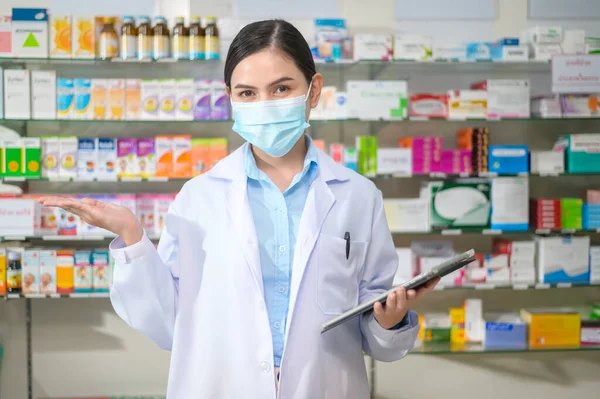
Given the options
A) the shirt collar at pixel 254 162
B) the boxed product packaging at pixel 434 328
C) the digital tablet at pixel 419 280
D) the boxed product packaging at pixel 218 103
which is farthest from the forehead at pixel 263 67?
the boxed product packaging at pixel 434 328

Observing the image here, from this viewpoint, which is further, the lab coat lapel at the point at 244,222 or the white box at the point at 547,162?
the white box at the point at 547,162

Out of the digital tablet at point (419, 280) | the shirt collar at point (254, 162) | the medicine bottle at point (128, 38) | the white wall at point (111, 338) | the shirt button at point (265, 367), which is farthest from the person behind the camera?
the white wall at point (111, 338)

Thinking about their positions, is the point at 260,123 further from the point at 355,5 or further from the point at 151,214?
the point at 355,5

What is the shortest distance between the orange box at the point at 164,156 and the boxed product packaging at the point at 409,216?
4.77 feet

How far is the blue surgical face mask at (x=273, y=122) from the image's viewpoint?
181 centimetres

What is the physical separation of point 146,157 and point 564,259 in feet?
9.43

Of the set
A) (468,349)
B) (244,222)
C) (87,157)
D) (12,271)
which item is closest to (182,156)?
(87,157)

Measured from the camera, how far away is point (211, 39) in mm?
4316

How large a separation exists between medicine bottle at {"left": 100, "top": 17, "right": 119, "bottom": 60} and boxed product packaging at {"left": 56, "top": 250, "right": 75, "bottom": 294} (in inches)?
51.1

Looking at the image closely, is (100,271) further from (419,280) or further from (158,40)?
(419,280)

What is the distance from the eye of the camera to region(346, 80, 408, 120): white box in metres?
4.38

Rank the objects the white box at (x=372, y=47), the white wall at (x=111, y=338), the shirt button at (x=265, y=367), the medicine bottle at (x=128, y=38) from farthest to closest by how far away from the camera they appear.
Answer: the white wall at (x=111, y=338) → the white box at (x=372, y=47) → the medicine bottle at (x=128, y=38) → the shirt button at (x=265, y=367)

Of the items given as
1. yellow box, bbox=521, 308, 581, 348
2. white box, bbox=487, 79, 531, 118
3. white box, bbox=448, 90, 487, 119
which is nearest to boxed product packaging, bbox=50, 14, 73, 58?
white box, bbox=448, 90, 487, 119

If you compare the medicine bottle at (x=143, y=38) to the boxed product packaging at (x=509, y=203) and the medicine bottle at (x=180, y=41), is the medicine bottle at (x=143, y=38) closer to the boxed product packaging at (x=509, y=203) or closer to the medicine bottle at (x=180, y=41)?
the medicine bottle at (x=180, y=41)
